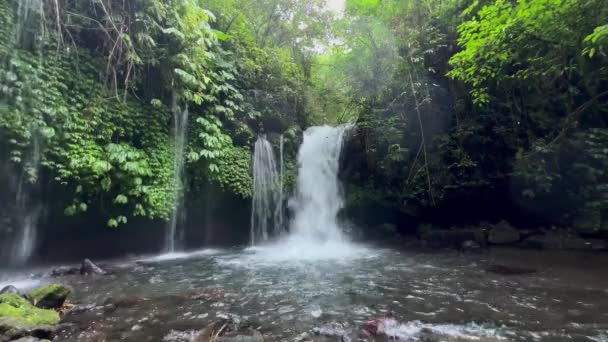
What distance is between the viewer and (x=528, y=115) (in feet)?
28.9

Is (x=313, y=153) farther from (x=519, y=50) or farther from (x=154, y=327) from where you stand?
(x=154, y=327)

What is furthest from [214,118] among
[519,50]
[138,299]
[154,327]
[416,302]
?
[519,50]

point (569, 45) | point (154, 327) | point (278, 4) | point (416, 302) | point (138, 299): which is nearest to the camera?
point (154, 327)

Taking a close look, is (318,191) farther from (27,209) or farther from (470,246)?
(27,209)

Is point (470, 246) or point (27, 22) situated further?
point (470, 246)

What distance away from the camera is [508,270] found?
5871mm

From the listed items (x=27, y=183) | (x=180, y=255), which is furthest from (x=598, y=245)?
(x=27, y=183)

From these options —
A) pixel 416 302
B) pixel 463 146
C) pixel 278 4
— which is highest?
pixel 278 4

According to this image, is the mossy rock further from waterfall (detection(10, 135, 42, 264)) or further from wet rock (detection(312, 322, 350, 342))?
wet rock (detection(312, 322, 350, 342))

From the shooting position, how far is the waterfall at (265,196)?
32.1 feet

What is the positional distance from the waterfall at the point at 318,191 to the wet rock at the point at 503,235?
455cm

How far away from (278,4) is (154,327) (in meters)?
14.5

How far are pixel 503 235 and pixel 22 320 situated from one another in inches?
399

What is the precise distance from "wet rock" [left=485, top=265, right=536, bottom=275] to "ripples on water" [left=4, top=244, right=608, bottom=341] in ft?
0.68
